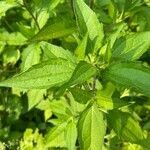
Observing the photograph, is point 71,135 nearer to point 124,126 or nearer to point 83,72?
point 124,126

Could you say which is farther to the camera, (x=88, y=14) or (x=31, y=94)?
(x=31, y=94)

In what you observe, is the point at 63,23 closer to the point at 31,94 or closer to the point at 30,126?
the point at 31,94

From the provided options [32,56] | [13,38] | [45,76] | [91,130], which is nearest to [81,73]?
[45,76]

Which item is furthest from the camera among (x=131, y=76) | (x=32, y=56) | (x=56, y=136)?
(x=32, y=56)

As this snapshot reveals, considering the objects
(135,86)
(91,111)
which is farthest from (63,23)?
(135,86)

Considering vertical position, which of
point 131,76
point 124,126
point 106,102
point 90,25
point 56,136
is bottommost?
point 56,136

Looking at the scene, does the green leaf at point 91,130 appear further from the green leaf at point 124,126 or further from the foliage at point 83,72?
the green leaf at point 124,126
